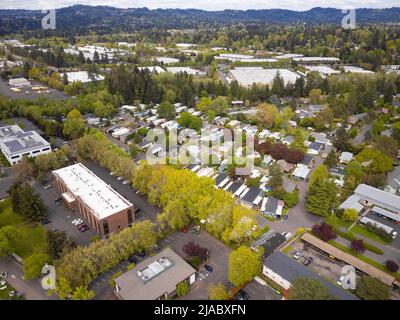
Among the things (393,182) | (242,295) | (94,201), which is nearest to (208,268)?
(242,295)

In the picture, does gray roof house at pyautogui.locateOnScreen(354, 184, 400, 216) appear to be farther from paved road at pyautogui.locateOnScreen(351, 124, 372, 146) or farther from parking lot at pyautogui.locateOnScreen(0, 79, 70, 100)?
parking lot at pyautogui.locateOnScreen(0, 79, 70, 100)

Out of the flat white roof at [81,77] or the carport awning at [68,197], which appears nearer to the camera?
the carport awning at [68,197]

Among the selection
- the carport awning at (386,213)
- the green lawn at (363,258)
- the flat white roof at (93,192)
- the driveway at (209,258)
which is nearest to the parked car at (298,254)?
the green lawn at (363,258)

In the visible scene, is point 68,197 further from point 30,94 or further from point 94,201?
point 30,94

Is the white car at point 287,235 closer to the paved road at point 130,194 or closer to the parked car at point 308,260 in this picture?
the parked car at point 308,260

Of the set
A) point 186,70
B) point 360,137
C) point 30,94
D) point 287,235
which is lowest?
point 287,235

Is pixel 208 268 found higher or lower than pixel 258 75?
lower
